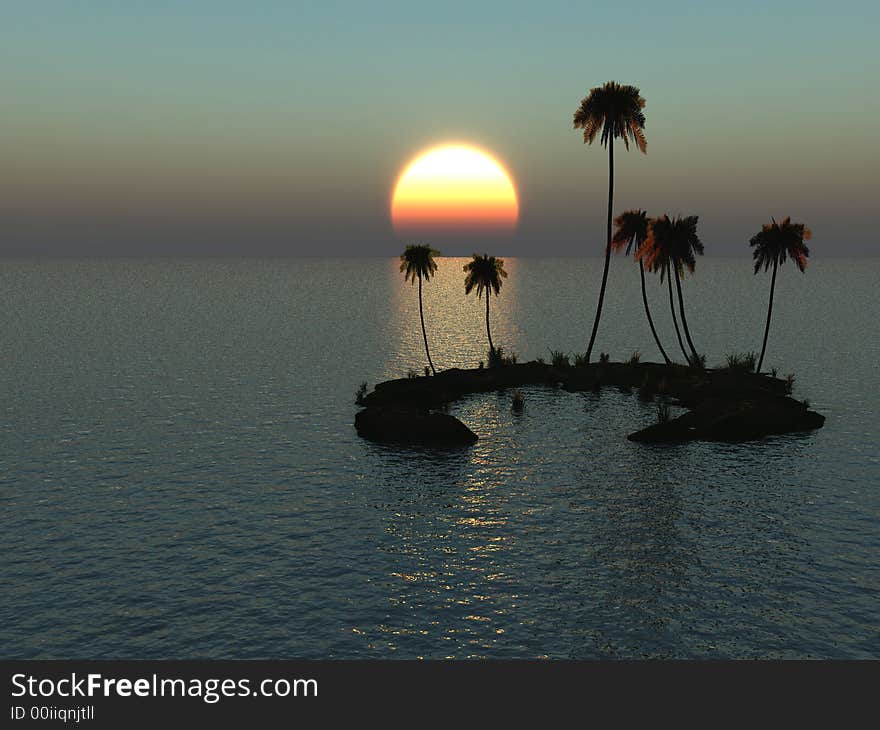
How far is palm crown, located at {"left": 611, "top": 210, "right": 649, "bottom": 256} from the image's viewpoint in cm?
8594

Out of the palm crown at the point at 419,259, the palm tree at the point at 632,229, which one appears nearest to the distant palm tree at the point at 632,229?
the palm tree at the point at 632,229

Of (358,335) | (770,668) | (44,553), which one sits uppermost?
(358,335)

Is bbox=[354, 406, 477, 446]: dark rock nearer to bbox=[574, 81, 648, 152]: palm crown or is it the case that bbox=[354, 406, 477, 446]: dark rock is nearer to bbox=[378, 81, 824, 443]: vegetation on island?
bbox=[378, 81, 824, 443]: vegetation on island

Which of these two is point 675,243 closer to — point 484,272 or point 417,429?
point 484,272

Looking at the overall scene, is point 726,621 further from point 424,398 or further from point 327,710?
point 424,398

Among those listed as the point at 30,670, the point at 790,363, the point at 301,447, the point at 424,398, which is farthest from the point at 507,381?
the point at 30,670

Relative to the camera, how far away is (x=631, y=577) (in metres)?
33.7

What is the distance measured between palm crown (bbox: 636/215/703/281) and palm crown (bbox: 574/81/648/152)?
882cm

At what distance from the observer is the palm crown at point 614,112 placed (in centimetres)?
7875

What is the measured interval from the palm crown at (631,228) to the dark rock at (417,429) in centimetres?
3599

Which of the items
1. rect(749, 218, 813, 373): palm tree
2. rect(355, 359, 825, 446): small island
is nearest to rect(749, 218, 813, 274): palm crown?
rect(749, 218, 813, 373): palm tree

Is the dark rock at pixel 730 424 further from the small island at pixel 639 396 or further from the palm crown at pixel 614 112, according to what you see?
the palm crown at pixel 614 112

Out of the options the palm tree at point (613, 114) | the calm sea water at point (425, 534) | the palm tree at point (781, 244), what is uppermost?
the palm tree at point (613, 114)

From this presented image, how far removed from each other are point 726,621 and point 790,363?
90217 millimetres
